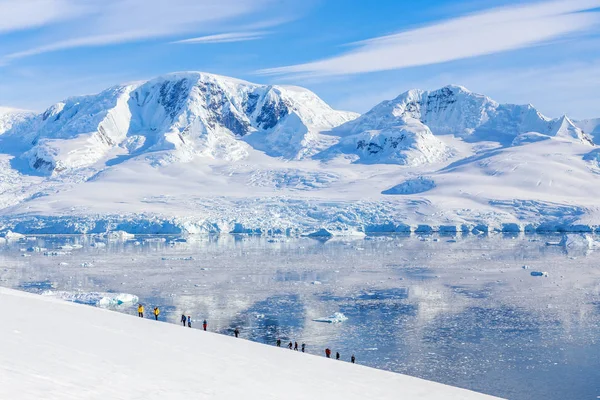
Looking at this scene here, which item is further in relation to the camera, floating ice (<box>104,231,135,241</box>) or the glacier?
the glacier

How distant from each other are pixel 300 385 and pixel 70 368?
4386 millimetres

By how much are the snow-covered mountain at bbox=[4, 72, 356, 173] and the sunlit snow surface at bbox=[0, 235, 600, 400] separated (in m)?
103

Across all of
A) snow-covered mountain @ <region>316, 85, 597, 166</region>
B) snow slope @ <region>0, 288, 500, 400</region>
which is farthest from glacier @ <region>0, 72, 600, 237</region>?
snow slope @ <region>0, 288, 500, 400</region>

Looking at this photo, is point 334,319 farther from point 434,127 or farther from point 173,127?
point 434,127

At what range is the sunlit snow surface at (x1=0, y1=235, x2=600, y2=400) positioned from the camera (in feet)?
77.2

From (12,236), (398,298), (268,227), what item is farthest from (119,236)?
(398,298)

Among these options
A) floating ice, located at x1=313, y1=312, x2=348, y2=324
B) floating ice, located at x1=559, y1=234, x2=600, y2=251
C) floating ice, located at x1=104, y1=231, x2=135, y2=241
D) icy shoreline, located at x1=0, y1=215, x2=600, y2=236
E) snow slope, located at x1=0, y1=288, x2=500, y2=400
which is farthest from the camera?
icy shoreline, located at x1=0, y1=215, x2=600, y2=236

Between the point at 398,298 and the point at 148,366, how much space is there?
27223mm

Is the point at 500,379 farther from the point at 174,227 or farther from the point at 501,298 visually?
the point at 174,227

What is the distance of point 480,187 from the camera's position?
408 feet

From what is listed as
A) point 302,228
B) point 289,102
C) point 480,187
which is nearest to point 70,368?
point 302,228

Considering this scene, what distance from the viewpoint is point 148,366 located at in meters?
12.5

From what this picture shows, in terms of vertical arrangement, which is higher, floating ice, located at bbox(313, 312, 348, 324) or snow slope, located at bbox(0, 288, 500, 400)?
snow slope, located at bbox(0, 288, 500, 400)

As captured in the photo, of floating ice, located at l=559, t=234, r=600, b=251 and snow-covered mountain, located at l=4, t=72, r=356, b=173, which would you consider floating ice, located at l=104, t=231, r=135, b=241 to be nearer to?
floating ice, located at l=559, t=234, r=600, b=251
